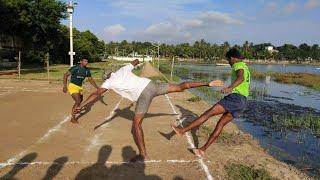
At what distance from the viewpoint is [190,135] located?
34.4 feet

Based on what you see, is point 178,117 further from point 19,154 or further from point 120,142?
point 19,154

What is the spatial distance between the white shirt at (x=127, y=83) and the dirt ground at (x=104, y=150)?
1.23 meters

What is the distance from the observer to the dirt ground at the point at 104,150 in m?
7.20

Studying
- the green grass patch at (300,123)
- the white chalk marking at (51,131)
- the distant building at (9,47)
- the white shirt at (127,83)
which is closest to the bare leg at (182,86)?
the white shirt at (127,83)

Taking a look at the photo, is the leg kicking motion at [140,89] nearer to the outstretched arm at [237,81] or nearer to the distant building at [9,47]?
the outstretched arm at [237,81]

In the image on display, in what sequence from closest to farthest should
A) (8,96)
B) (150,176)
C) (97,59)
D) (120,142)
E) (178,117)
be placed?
(150,176) < (120,142) < (178,117) < (8,96) < (97,59)

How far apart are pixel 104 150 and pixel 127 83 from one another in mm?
1524

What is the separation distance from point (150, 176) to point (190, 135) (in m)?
3.58

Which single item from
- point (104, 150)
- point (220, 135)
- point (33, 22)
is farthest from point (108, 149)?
point (33, 22)

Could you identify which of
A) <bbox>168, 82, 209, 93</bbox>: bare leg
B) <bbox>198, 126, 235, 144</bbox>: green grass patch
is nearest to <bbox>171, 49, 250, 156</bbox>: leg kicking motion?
<bbox>168, 82, 209, 93</bbox>: bare leg

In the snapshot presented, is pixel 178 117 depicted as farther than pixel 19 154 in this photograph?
Yes

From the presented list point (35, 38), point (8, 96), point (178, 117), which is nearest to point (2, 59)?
point (35, 38)

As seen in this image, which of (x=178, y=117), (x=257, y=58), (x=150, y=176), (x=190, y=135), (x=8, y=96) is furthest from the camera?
(x=257, y=58)

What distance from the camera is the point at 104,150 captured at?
8.62m
